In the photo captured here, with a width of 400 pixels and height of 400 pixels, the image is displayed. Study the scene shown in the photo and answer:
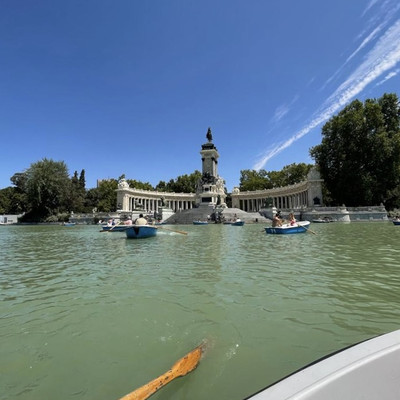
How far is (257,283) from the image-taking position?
718 centimetres

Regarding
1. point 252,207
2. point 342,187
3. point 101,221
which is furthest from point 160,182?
point 342,187

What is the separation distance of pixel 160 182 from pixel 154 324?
10213 centimetres

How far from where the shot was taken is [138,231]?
19.1 meters

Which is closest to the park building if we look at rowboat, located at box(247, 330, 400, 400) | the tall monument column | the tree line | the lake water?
the tall monument column

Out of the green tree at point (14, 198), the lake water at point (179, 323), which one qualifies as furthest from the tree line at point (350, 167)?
the lake water at point (179, 323)

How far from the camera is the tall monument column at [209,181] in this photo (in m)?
62.3

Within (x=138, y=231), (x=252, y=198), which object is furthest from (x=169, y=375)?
(x=252, y=198)

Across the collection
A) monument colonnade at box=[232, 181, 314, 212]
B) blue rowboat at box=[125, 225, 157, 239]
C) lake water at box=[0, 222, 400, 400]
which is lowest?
lake water at box=[0, 222, 400, 400]

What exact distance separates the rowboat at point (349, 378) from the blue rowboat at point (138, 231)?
1761 centimetres

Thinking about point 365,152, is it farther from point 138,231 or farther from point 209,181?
point 138,231

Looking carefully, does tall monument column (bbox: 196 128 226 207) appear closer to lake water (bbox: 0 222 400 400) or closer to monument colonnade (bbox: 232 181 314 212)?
monument colonnade (bbox: 232 181 314 212)

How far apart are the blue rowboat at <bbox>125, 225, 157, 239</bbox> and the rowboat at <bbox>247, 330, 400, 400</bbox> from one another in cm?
1761

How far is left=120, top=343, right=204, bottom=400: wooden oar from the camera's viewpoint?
240cm

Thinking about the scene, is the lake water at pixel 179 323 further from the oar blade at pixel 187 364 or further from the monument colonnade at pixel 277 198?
the monument colonnade at pixel 277 198
